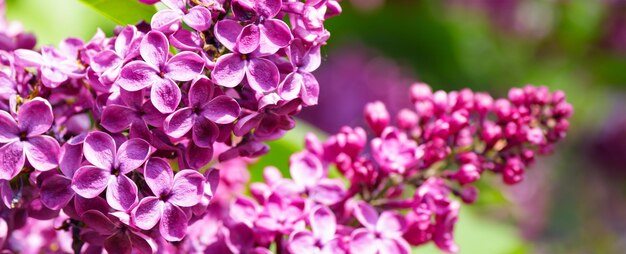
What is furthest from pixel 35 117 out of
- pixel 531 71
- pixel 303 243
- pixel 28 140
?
pixel 531 71

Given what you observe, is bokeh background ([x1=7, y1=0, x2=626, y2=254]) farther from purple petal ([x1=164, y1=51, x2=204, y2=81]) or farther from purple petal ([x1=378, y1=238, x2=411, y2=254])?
purple petal ([x1=164, y1=51, x2=204, y2=81])

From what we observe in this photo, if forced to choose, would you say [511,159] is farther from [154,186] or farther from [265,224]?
[154,186]

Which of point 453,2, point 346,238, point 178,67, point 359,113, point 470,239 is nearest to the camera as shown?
point 178,67

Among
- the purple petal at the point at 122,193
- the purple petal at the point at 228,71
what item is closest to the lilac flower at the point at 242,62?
the purple petal at the point at 228,71

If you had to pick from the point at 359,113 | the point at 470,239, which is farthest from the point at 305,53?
the point at 359,113

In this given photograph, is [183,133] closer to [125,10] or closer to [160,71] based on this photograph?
[160,71]

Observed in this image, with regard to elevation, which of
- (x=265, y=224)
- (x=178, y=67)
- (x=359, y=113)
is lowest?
(x=359, y=113)

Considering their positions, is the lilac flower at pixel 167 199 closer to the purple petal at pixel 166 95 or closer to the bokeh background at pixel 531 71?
the purple petal at pixel 166 95
